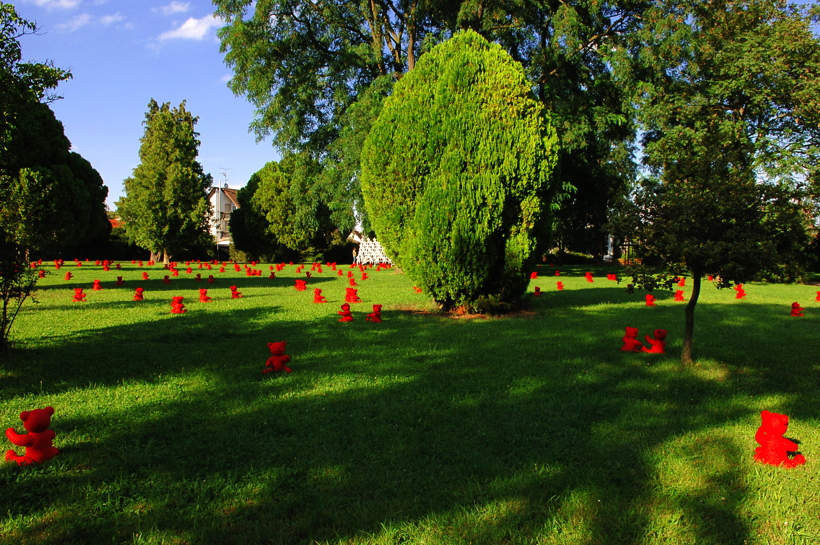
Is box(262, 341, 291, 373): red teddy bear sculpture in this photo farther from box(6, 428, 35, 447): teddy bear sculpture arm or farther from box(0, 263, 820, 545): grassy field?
box(6, 428, 35, 447): teddy bear sculpture arm

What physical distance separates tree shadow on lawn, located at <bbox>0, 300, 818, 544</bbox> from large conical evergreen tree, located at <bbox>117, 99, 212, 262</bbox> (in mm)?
26439

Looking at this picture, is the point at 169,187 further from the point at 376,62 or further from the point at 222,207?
the point at 222,207

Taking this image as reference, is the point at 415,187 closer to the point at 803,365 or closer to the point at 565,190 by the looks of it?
the point at 803,365

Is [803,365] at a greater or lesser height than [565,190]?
lesser

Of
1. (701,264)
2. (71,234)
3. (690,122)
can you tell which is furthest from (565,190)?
(71,234)

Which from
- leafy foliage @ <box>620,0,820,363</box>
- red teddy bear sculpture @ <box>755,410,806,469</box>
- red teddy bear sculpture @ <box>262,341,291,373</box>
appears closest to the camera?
red teddy bear sculpture @ <box>755,410,806,469</box>

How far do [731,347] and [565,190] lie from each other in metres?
15.7

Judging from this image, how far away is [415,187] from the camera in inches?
398

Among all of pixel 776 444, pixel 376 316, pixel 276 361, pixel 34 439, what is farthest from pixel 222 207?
pixel 776 444

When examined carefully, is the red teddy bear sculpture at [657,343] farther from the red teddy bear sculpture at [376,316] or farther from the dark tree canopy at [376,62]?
the dark tree canopy at [376,62]

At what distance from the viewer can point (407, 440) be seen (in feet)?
12.8

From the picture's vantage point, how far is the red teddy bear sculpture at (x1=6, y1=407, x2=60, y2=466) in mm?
3426

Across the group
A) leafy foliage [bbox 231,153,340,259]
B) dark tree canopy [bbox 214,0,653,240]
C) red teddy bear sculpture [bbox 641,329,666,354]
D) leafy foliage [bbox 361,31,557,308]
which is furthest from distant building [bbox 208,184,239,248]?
red teddy bear sculpture [bbox 641,329,666,354]

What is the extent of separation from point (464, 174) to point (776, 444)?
705 cm
